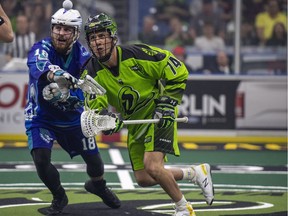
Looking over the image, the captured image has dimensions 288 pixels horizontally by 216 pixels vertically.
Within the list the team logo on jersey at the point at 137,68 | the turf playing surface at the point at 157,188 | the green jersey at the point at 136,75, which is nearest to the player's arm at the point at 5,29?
the green jersey at the point at 136,75

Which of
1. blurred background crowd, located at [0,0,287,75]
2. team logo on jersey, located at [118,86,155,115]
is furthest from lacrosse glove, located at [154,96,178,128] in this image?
blurred background crowd, located at [0,0,287,75]

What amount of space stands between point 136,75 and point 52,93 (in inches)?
29.7

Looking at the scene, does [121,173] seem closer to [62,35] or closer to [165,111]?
[62,35]

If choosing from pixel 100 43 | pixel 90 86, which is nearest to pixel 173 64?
pixel 100 43

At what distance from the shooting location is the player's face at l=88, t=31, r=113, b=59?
7.59 m

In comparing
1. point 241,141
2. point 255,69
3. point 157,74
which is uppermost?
point 157,74

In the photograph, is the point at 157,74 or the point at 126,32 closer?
the point at 157,74

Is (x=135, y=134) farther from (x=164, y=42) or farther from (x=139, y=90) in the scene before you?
(x=164, y=42)

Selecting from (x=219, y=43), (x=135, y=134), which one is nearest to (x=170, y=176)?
(x=135, y=134)

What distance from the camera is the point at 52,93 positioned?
8.05 meters

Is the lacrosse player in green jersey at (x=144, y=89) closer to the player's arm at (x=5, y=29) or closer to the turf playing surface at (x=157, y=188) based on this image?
the turf playing surface at (x=157, y=188)

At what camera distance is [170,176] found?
7.62m

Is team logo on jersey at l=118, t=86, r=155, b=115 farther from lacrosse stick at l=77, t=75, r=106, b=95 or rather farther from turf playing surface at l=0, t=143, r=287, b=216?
turf playing surface at l=0, t=143, r=287, b=216

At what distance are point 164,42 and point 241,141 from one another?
2068 millimetres
